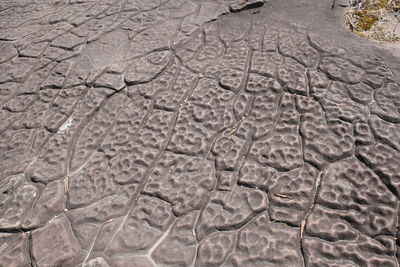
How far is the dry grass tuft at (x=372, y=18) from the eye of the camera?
9.39 ft

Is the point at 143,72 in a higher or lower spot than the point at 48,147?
higher

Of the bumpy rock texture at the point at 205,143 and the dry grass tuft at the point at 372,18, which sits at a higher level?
the dry grass tuft at the point at 372,18

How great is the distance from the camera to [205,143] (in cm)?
226

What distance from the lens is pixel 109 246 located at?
184 centimetres

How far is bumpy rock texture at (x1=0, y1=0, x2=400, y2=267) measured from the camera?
1.81 metres

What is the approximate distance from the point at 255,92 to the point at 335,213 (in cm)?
103

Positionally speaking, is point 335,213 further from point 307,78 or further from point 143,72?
point 143,72

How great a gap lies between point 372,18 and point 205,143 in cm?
202

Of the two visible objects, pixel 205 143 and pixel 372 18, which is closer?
pixel 205 143

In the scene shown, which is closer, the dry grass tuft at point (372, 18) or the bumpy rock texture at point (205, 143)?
the bumpy rock texture at point (205, 143)

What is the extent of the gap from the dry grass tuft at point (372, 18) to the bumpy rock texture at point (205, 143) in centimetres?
16

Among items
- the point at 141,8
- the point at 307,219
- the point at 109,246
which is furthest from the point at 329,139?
the point at 141,8

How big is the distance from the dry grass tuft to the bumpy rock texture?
162 mm

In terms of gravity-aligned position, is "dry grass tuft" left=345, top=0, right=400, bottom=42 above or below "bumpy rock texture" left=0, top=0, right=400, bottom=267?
above
